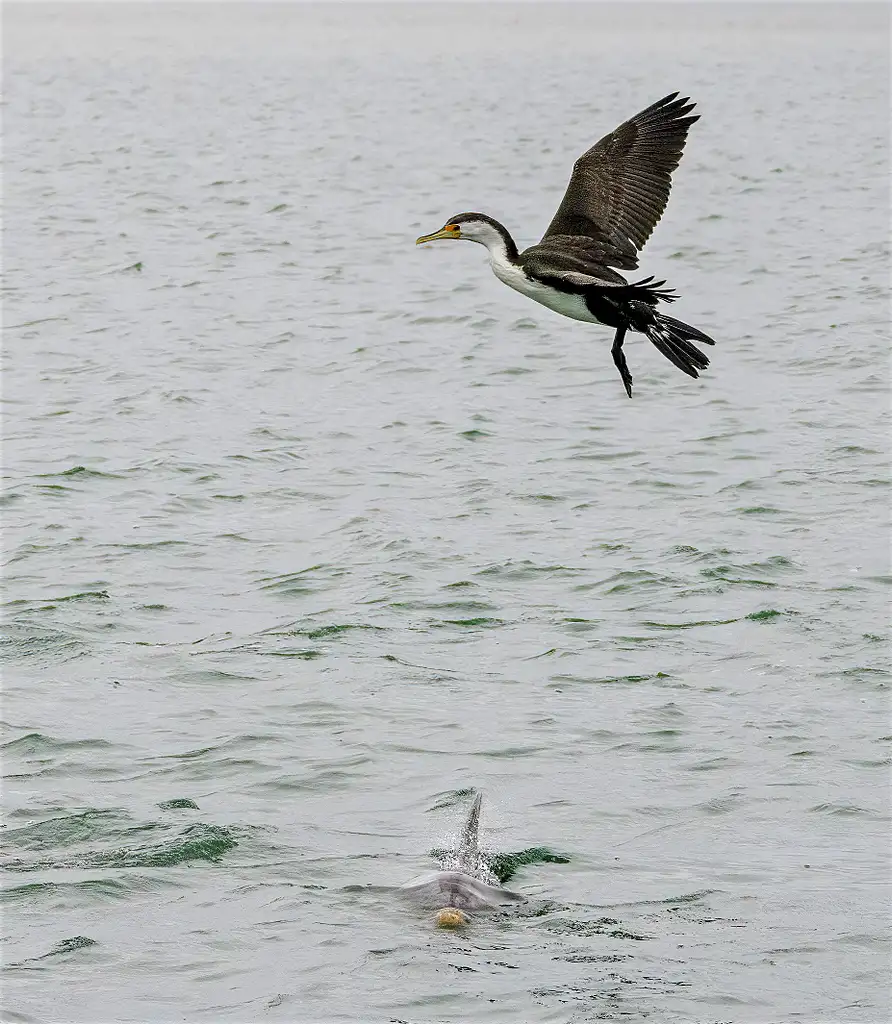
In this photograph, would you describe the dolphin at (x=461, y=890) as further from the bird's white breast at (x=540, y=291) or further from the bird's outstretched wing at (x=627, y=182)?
the bird's outstretched wing at (x=627, y=182)

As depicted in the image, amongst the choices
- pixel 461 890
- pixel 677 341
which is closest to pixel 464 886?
pixel 461 890

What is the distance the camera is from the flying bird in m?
10.4

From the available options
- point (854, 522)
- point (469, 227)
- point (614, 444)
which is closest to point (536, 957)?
point (469, 227)

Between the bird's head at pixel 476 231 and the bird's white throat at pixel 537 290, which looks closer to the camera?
the bird's white throat at pixel 537 290

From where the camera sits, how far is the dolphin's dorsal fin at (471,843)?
9414 millimetres

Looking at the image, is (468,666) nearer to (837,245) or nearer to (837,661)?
(837,661)

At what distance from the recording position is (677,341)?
10.3 metres

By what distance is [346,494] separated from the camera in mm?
15789

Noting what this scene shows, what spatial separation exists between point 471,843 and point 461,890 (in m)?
0.47

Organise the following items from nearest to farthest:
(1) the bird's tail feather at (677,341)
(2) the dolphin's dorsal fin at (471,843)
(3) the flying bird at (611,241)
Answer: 1. (2) the dolphin's dorsal fin at (471,843)
2. (1) the bird's tail feather at (677,341)
3. (3) the flying bird at (611,241)

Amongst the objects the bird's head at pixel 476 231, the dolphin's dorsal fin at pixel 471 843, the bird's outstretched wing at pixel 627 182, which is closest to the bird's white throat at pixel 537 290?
the bird's head at pixel 476 231

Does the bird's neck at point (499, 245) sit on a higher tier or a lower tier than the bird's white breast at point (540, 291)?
higher

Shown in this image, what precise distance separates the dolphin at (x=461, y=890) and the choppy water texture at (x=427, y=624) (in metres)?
0.13

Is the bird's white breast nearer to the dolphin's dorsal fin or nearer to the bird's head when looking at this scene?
the bird's head
